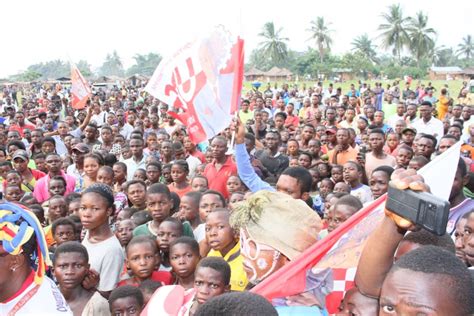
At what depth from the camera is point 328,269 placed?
2.50 m

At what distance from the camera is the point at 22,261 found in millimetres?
2510

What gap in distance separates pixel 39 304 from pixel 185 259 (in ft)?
4.10

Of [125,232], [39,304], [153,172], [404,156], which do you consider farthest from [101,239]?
[404,156]

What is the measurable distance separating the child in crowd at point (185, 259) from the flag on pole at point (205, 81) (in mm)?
1554

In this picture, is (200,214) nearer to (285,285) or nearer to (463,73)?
(285,285)

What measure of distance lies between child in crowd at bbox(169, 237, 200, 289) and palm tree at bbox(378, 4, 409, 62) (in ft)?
211

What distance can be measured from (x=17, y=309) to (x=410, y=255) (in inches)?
68.4

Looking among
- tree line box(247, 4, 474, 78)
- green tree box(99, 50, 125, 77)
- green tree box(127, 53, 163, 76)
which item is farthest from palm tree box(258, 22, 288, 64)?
green tree box(99, 50, 125, 77)

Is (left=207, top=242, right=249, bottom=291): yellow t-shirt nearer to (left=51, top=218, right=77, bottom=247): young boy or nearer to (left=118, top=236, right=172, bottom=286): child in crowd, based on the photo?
(left=118, top=236, right=172, bottom=286): child in crowd

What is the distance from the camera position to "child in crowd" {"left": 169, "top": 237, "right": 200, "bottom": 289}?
3.54 meters

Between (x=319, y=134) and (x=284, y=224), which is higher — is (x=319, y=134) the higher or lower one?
the lower one

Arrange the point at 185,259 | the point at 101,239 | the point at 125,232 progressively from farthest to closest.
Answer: the point at 125,232 → the point at 101,239 → the point at 185,259

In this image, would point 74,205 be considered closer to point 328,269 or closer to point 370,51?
point 328,269

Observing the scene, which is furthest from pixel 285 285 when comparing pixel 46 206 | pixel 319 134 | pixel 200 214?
pixel 319 134
